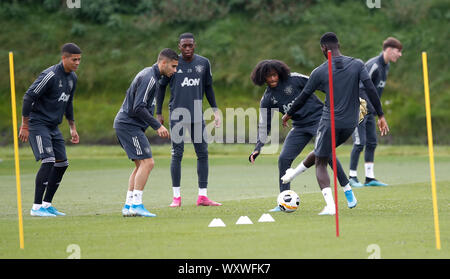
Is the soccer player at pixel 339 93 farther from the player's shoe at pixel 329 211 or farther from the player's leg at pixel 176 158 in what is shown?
the player's leg at pixel 176 158

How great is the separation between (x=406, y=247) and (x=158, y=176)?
1192 cm

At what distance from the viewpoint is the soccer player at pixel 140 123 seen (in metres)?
10.6

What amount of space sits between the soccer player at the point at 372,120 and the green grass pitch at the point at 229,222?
724 mm

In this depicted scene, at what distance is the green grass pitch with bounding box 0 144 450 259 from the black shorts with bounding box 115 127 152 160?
33.1 inches

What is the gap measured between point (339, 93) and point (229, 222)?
2106mm

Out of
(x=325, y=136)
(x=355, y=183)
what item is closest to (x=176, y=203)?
(x=325, y=136)

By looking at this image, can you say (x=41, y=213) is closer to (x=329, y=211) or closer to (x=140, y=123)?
(x=140, y=123)

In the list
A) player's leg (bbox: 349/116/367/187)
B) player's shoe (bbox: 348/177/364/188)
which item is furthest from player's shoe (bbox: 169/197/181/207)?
player's leg (bbox: 349/116/367/187)

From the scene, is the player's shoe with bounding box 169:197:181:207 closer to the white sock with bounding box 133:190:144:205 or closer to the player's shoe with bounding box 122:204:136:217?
the player's shoe with bounding box 122:204:136:217
